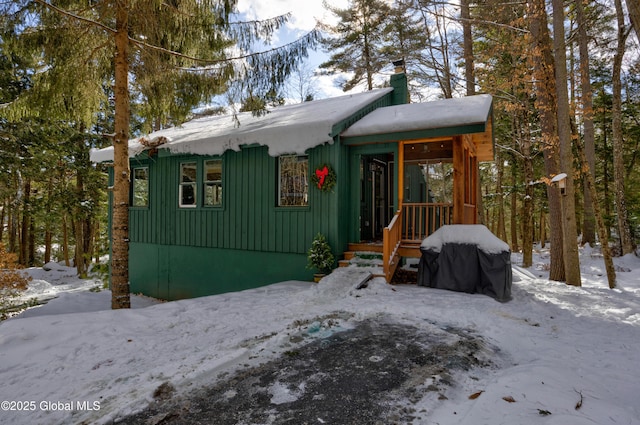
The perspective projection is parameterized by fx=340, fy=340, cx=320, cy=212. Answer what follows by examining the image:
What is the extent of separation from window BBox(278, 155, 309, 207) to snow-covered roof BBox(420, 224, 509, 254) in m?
2.85

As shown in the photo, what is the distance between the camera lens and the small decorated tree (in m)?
6.94

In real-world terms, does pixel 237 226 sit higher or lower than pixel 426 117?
lower

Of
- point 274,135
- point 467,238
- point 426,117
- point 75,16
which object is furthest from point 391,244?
point 75,16

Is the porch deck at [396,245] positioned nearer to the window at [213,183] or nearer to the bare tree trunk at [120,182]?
the window at [213,183]

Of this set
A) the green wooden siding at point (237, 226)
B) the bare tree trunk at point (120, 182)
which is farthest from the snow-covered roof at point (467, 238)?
the bare tree trunk at point (120, 182)

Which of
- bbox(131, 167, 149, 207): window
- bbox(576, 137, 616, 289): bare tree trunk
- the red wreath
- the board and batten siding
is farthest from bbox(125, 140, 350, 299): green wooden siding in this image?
bbox(576, 137, 616, 289): bare tree trunk

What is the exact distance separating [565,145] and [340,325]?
20.3 feet

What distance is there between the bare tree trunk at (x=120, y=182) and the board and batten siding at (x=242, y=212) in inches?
115

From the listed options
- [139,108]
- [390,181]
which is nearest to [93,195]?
[139,108]

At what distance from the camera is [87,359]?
3.39 m

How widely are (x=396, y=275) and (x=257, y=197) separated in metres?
3.72

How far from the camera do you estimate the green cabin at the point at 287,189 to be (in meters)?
6.99

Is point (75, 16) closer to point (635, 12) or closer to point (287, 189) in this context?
point (287, 189)

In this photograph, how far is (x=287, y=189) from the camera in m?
8.02
